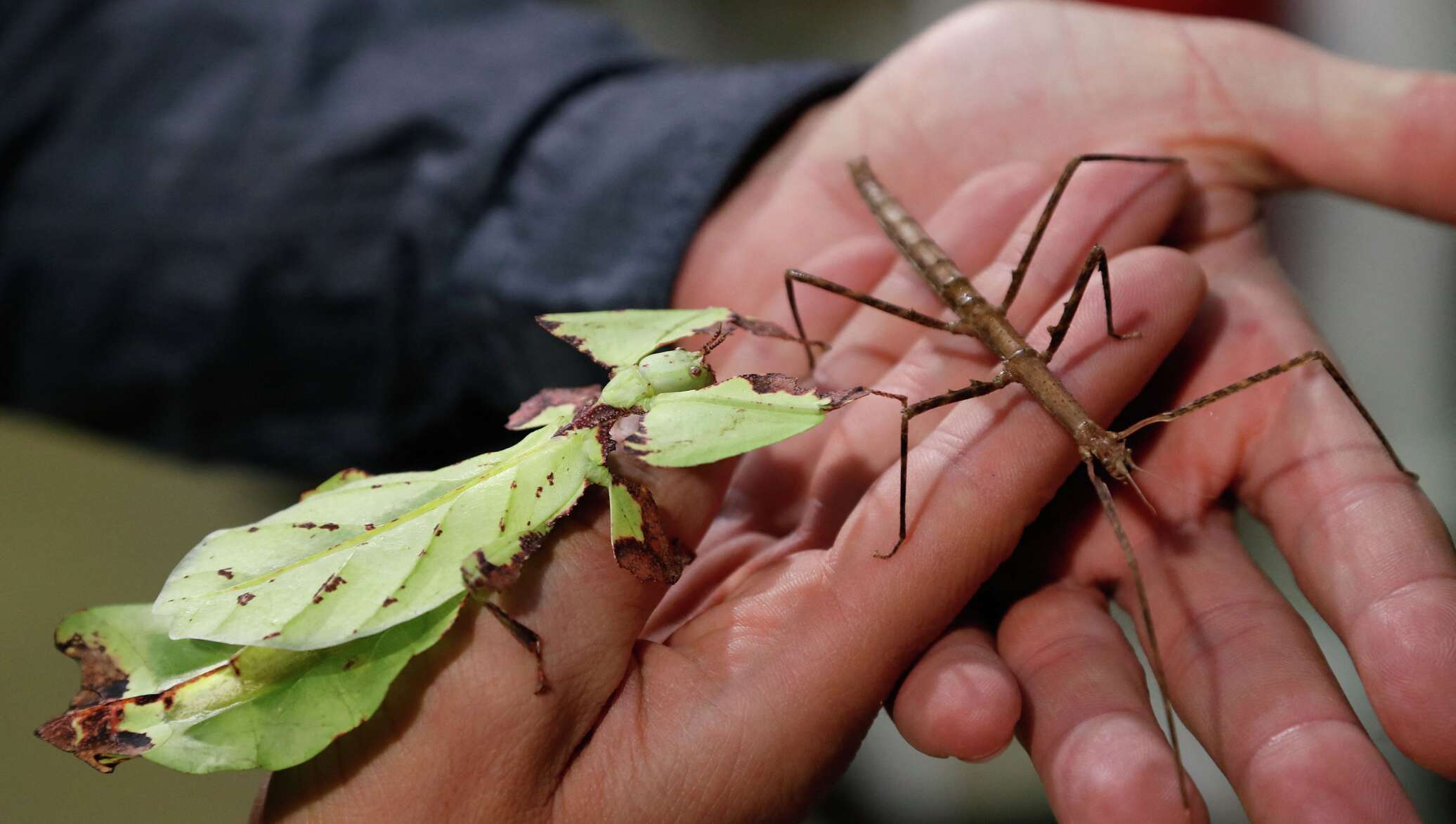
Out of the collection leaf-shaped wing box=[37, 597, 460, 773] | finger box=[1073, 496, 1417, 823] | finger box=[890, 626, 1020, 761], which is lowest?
finger box=[1073, 496, 1417, 823]

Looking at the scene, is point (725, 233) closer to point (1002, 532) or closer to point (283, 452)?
point (1002, 532)

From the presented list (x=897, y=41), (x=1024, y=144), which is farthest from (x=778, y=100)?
(x=897, y=41)

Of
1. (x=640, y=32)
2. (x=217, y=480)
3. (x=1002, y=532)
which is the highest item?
(x=640, y=32)

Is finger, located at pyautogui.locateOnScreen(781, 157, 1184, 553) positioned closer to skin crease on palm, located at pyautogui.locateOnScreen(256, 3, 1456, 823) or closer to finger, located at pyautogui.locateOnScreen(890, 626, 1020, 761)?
skin crease on palm, located at pyautogui.locateOnScreen(256, 3, 1456, 823)

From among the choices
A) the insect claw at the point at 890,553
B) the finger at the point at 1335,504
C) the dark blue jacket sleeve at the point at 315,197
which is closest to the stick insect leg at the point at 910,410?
the insect claw at the point at 890,553

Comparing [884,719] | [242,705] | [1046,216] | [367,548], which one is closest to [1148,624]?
[1046,216]

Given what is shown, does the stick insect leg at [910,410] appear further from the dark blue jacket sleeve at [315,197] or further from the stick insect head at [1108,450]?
the dark blue jacket sleeve at [315,197]

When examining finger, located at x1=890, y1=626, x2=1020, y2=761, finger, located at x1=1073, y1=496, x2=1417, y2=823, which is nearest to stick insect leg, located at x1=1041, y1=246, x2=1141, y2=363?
finger, located at x1=1073, y1=496, x2=1417, y2=823

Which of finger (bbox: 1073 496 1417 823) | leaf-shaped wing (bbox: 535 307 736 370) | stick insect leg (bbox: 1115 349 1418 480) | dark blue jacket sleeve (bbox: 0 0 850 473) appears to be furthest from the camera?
dark blue jacket sleeve (bbox: 0 0 850 473)
